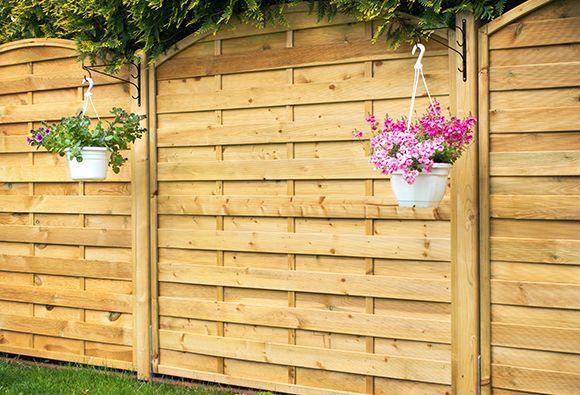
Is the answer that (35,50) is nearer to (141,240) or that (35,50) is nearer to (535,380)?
(141,240)

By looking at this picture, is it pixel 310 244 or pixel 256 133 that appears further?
pixel 256 133

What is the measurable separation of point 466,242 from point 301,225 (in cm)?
100

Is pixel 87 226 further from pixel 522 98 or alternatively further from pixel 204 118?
pixel 522 98

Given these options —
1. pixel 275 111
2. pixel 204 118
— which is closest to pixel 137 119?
pixel 204 118

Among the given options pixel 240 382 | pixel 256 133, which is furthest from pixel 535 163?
pixel 240 382

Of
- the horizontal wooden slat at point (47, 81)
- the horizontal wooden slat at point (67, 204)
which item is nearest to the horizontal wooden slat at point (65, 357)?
the horizontal wooden slat at point (67, 204)

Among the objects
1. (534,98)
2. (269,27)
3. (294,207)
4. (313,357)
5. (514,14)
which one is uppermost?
(269,27)

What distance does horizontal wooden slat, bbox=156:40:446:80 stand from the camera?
14.0ft

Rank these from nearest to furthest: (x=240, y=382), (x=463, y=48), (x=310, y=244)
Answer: (x=463, y=48), (x=310, y=244), (x=240, y=382)

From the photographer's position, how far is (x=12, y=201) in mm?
5652

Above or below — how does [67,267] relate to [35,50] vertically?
below

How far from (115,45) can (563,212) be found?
2.94 meters

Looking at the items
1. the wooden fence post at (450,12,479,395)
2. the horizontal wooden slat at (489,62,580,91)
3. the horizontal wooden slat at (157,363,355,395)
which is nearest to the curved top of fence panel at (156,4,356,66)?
the wooden fence post at (450,12,479,395)

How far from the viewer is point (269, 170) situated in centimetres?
459
